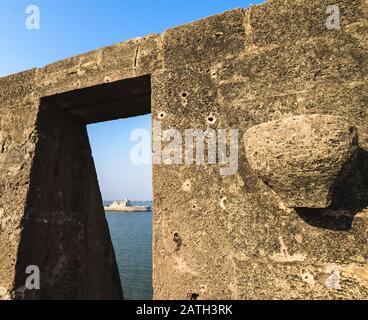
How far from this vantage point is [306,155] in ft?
4.35

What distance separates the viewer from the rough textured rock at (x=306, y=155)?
130cm

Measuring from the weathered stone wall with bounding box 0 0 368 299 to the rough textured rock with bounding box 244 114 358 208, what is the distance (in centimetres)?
20

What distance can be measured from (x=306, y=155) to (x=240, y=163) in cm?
55

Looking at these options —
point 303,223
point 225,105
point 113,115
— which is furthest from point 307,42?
point 113,115

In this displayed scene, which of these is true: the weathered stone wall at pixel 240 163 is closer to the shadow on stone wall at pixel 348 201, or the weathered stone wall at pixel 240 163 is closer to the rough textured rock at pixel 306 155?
the shadow on stone wall at pixel 348 201

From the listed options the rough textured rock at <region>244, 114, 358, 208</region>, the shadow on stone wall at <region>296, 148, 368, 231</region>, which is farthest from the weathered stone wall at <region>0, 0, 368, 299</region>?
the rough textured rock at <region>244, 114, 358, 208</region>

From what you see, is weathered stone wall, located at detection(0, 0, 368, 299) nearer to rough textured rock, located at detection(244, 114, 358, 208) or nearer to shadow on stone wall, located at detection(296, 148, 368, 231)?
shadow on stone wall, located at detection(296, 148, 368, 231)

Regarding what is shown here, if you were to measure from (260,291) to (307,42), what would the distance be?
1596 millimetres

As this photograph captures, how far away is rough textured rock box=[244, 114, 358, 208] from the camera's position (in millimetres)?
1303

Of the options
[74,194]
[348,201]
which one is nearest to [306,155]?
[348,201]

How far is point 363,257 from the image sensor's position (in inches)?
57.7

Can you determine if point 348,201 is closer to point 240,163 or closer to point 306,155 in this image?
point 306,155

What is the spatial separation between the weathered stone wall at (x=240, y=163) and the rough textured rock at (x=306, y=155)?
0.20m
